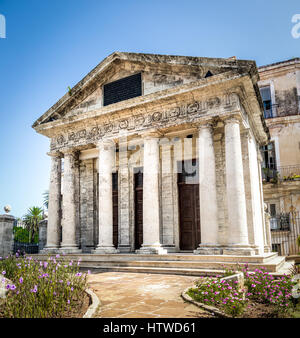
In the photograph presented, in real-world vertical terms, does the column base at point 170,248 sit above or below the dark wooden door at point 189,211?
below

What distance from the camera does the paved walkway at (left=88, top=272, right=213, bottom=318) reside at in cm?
556

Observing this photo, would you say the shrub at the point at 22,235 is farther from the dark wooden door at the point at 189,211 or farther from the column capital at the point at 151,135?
the column capital at the point at 151,135

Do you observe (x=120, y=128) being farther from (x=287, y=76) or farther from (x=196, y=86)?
(x=287, y=76)

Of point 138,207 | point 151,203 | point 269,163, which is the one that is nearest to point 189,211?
point 151,203

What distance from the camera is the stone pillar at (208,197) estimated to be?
40.3 ft

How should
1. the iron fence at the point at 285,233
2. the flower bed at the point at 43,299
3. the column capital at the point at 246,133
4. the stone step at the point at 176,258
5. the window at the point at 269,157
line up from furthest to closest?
1. the window at the point at 269,157
2. the iron fence at the point at 285,233
3. the column capital at the point at 246,133
4. the stone step at the point at 176,258
5. the flower bed at the point at 43,299

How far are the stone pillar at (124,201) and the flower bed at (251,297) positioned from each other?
31.7ft

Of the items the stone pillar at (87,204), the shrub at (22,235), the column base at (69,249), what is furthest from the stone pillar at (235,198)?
the shrub at (22,235)

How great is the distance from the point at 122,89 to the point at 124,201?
5745mm

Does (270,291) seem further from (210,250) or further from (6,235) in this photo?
(6,235)

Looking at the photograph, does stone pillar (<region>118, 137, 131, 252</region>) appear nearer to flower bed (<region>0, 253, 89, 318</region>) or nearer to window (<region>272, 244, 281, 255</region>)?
flower bed (<region>0, 253, 89, 318</region>)

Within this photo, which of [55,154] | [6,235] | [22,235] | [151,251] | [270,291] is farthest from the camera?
[22,235]

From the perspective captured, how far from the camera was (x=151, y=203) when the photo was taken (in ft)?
45.4

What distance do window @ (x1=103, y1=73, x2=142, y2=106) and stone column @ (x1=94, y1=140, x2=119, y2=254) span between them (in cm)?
215
